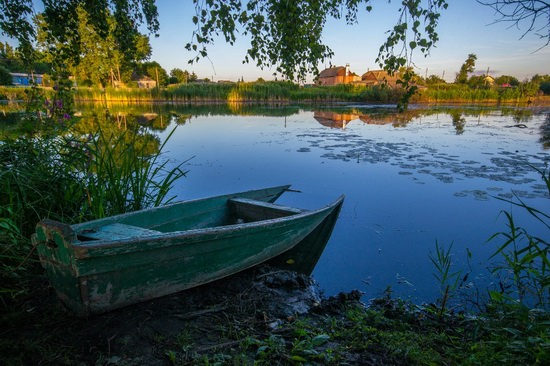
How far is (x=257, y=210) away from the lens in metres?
3.79

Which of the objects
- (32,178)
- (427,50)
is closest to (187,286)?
(32,178)

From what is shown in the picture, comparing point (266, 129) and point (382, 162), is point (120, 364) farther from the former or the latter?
point (266, 129)

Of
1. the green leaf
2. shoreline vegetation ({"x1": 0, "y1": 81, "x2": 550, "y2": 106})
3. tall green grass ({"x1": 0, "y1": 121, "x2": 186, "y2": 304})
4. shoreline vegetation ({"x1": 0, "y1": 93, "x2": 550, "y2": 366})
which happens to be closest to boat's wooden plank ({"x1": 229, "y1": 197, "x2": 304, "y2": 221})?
shoreline vegetation ({"x1": 0, "y1": 93, "x2": 550, "y2": 366})

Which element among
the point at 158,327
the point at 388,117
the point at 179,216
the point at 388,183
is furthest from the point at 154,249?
the point at 388,117

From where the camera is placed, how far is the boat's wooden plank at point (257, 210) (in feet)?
12.0

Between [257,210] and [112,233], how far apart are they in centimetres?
179

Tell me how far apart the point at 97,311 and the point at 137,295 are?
10.3 inches

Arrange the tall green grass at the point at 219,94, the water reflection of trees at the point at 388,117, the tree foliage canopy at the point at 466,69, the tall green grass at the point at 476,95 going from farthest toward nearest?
the tree foliage canopy at the point at 466,69, the tall green grass at the point at 476,95, the tall green grass at the point at 219,94, the water reflection of trees at the point at 388,117

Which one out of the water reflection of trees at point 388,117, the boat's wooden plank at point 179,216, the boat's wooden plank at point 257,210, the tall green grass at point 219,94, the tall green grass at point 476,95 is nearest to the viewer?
the boat's wooden plank at point 179,216

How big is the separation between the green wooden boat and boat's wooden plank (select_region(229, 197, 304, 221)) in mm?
12

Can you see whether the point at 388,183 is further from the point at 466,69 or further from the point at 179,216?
the point at 466,69

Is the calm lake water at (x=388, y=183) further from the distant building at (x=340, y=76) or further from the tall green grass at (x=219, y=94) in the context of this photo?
the distant building at (x=340, y=76)

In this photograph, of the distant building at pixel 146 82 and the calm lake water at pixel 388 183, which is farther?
the distant building at pixel 146 82

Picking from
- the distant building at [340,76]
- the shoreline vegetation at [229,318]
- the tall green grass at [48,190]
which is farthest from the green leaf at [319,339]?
the distant building at [340,76]
